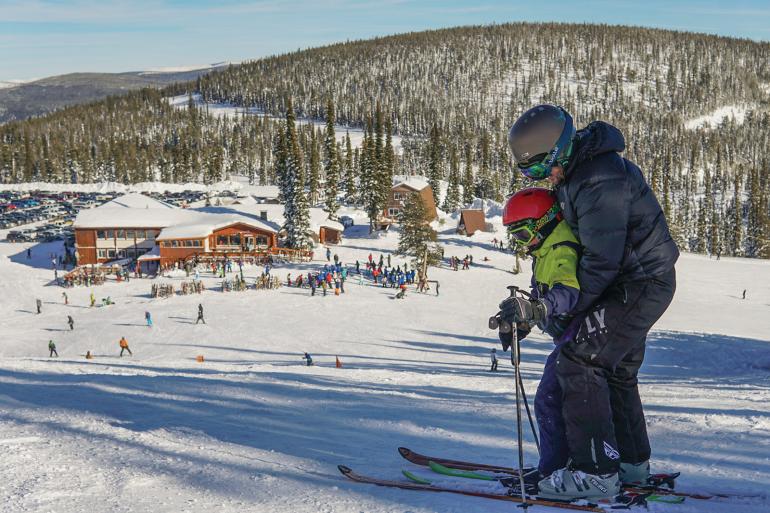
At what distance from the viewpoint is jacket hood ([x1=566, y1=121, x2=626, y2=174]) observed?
3521 millimetres

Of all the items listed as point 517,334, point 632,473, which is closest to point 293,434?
point 517,334

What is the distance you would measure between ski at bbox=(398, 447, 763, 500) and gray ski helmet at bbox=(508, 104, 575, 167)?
2333 millimetres

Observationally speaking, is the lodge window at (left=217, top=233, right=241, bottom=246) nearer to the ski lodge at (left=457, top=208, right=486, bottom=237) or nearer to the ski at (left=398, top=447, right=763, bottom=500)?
the ski lodge at (left=457, top=208, right=486, bottom=237)

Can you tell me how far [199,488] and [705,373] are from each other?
17.7m

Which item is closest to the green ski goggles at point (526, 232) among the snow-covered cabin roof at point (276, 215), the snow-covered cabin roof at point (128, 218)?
the snow-covered cabin roof at point (276, 215)

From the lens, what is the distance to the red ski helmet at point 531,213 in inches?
147

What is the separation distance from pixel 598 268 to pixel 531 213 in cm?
54

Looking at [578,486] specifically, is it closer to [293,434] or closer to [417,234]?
[293,434]

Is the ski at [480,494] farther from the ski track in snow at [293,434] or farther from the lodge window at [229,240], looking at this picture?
the lodge window at [229,240]

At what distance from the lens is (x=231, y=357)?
21.8 m

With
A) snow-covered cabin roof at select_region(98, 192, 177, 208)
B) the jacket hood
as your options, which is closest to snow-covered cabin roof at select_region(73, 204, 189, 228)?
snow-covered cabin roof at select_region(98, 192, 177, 208)

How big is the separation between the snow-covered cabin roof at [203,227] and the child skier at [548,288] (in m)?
43.3

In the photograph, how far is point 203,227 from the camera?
4562cm

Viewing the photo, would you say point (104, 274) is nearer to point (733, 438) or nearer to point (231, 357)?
point (231, 357)
